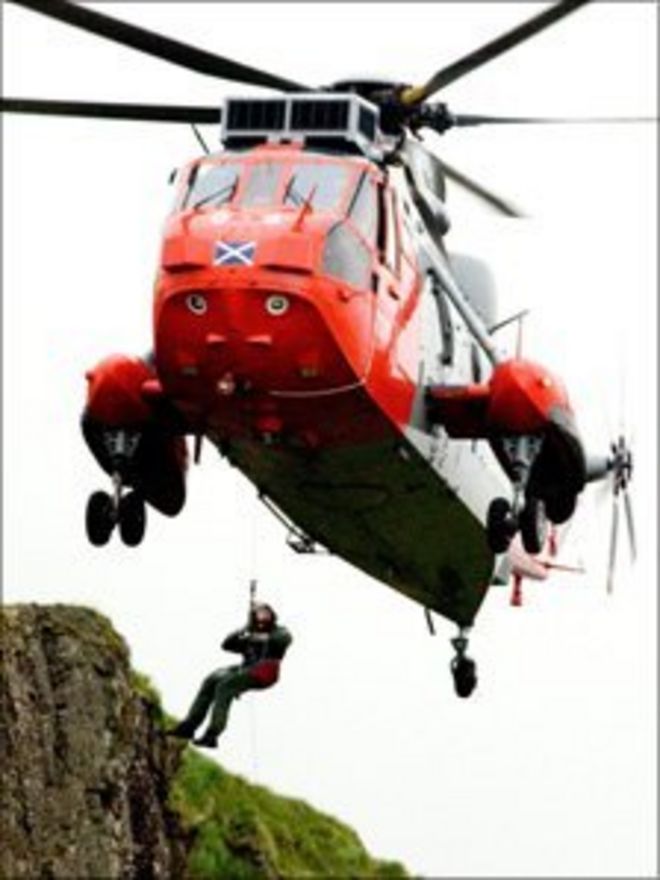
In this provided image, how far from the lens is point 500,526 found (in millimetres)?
35844

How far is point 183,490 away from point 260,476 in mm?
1852

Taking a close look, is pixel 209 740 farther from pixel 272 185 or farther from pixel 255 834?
pixel 255 834

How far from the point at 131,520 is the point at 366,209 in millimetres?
4999

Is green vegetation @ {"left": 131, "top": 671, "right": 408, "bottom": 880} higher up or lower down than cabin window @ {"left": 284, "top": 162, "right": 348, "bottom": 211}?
lower down

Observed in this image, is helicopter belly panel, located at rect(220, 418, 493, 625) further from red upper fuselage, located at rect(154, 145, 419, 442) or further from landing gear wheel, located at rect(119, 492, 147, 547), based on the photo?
landing gear wheel, located at rect(119, 492, 147, 547)

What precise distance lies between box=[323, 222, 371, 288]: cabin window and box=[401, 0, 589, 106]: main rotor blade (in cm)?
249

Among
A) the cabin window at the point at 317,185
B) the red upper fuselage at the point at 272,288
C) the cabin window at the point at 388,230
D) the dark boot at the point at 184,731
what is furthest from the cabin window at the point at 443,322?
the dark boot at the point at 184,731

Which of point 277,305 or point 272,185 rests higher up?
point 272,185

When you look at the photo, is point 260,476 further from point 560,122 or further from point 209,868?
point 209,868

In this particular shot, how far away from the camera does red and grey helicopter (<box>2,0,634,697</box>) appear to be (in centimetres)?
3331

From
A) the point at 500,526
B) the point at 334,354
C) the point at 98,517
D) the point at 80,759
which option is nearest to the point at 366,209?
the point at 334,354

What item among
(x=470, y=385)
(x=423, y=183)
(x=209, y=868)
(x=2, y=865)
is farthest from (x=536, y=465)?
(x=209, y=868)

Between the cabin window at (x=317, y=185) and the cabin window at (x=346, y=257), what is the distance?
1.33 feet

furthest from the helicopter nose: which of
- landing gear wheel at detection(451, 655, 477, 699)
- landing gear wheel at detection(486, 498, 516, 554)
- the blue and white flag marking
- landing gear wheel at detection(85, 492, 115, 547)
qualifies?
landing gear wheel at detection(451, 655, 477, 699)
